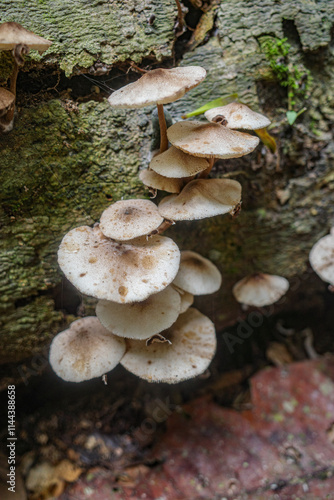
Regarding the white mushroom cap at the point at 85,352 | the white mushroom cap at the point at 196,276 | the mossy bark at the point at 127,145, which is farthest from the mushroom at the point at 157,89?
the white mushroom cap at the point at 85,352

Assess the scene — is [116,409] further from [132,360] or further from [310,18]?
[310,18]

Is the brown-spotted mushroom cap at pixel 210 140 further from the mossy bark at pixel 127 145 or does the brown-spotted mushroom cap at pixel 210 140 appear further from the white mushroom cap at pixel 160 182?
the mossy bark at pixel 127 145

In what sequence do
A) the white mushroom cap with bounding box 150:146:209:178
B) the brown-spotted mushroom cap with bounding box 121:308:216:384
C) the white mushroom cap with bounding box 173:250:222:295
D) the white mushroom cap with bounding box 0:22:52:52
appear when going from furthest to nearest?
the white mushroom cap with bounding box 173:250:222:295 < the brown-spotted mushroom cap with bounding box 121:308:216:384 < the white mushroom cap with bounding box 150:146:209:178 < the white mushroom cap with bounding box 0:22:52:52

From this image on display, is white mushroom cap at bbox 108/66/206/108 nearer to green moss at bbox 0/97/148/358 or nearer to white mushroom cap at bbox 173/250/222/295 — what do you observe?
green moss at bbox 0/97/148/358

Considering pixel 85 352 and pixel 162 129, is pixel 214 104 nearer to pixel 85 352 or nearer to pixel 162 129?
pixel 162 129

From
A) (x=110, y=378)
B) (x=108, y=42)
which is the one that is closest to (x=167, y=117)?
(x=108, y=42)
